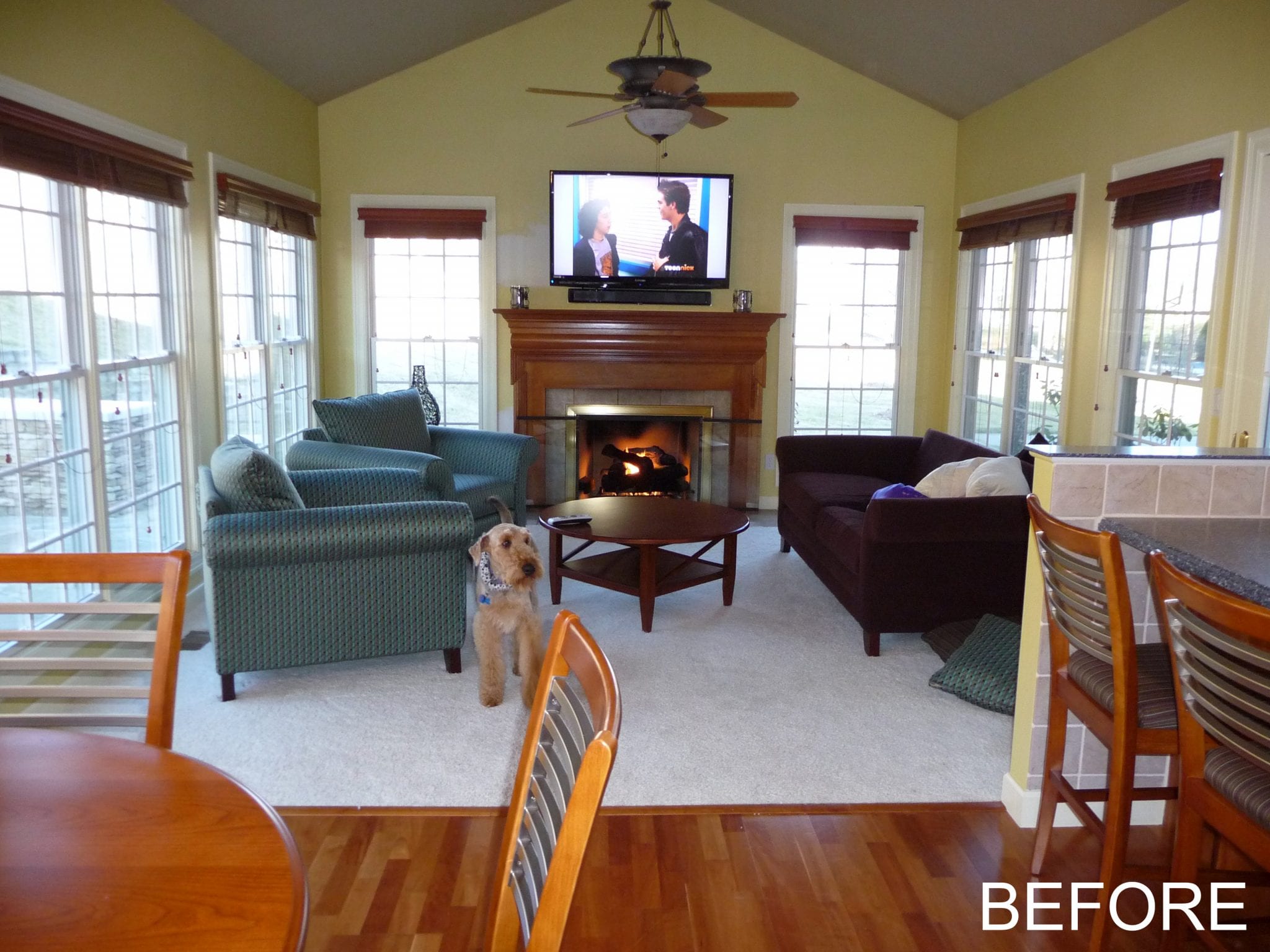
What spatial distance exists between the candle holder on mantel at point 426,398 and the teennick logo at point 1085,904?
452cm

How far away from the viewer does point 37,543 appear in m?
3.77

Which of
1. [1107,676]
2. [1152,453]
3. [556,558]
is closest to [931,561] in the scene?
[1152,453]

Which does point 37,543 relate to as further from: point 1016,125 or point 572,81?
point 1016,125

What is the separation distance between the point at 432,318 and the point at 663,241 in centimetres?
158

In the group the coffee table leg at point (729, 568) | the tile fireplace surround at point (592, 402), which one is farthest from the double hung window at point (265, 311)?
the coffee table leg at point (729, 568)

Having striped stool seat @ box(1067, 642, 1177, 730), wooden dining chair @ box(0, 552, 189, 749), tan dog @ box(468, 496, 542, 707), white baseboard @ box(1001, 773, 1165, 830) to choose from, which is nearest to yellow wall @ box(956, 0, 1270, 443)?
white baseboard @ box(1001, 773, 1165, 830)

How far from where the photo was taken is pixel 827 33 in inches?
239

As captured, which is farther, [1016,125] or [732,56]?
[732,56]

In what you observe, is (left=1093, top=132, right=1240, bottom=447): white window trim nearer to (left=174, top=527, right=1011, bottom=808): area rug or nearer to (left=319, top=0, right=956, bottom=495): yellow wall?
(left=174, top=527, right=1011, bottom=808): area rug

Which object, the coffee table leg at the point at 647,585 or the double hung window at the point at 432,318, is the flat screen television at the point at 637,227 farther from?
the coffee table leg at the point at 647,585

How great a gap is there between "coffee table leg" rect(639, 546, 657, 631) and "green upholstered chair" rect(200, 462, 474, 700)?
836 millimetres

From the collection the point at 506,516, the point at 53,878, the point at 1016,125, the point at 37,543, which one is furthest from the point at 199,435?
the point at 1016,125

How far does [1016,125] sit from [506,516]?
12.4ft

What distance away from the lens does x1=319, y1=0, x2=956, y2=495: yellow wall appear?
650 cm
